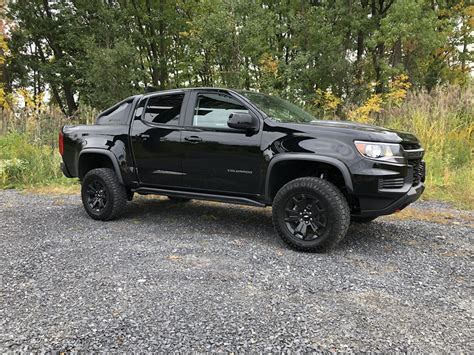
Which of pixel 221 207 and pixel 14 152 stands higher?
pixel 14 152

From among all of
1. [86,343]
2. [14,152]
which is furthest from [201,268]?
[14,152]

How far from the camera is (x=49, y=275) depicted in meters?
3.44

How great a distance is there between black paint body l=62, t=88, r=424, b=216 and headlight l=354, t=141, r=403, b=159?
50 millimetres

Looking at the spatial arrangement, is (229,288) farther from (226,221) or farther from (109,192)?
(109,192)

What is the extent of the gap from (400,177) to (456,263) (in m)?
0.99

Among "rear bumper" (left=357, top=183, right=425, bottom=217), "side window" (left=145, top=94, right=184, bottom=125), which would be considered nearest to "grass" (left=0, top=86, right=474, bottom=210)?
"rear bumper" (left=357, top=183, right=425, bottom=217)

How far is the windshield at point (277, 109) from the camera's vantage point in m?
4.49

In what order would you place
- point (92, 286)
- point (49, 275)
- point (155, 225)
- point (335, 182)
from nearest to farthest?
point (92, 286) → point (49, 275) → point (335, 182) → point (155, 225)

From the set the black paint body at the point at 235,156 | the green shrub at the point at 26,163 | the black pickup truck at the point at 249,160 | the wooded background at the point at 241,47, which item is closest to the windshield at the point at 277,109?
the black pickup truck at the point at 249,160

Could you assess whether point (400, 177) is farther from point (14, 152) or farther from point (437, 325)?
point (14, 152)

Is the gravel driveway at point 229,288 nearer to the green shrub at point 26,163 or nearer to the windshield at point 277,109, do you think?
A: the windshield at point 277,109

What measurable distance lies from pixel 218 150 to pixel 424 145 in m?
5.30

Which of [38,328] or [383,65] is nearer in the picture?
[38,328]

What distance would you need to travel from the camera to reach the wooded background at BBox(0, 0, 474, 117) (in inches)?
545
